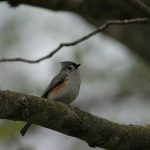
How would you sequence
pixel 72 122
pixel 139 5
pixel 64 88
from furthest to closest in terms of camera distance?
pixel 64 88
pixel 139 5
pixel 72 122

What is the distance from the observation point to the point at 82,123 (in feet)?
15.7

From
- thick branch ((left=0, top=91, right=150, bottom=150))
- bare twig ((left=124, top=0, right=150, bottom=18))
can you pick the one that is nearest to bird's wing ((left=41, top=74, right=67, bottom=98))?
bare twig ((left=124, top=0, right=150, bottom=18))

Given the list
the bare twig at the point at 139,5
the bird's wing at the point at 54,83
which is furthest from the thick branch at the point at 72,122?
the bird's wing at the point at 54,83

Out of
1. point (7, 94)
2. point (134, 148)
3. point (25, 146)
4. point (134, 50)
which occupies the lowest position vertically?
point (25, 146)

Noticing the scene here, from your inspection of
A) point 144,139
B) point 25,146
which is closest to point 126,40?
point 25,146

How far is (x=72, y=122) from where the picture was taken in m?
4.70

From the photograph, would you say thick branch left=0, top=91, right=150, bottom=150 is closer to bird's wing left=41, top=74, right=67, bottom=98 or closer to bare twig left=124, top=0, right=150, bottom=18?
bare twig left=124, top=0, right=150, bottom=18

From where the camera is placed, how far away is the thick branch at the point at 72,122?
427cm

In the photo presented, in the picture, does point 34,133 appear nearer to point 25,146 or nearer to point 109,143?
point 25,146

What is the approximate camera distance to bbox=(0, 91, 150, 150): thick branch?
4270 mm

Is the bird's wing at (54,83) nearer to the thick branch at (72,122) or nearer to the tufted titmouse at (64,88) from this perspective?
the tufted titmouse at (64,88)

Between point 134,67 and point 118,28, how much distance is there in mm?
3130

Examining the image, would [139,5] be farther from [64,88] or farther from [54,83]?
[54,83]

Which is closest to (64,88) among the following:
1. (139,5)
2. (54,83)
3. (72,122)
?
(54,83)
